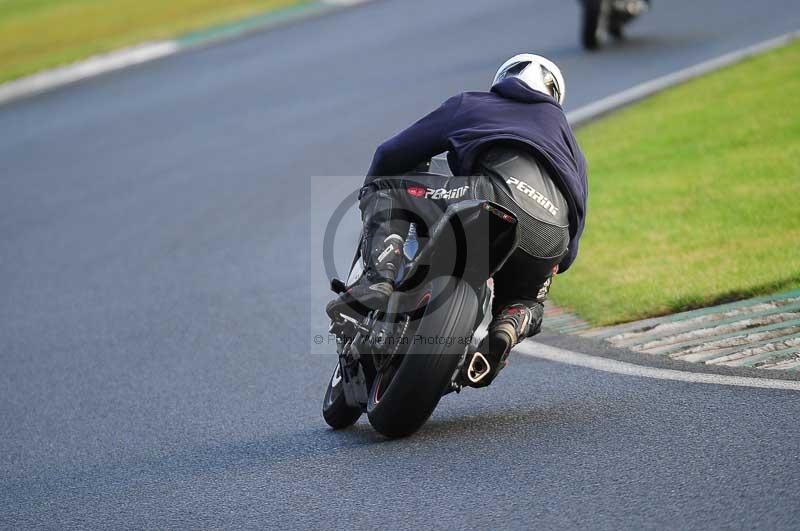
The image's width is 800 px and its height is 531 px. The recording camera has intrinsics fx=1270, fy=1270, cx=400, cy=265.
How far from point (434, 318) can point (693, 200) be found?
17.2ft

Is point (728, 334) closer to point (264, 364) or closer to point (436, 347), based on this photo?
point (436, 347)

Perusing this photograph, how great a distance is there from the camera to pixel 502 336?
5375mm

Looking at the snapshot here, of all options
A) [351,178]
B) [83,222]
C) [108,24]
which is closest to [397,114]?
[351,178]

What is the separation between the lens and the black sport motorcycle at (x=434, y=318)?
4.98 m

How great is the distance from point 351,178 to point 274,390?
19.5 ft

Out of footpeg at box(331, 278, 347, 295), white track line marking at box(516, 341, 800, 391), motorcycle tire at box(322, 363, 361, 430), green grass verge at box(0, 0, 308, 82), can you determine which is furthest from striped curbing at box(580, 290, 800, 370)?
green grass verge at box(0, 0, 308, 82)

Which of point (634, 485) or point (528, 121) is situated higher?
point (528, 121)

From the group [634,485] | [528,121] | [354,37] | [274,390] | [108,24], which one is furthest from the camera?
[108,24]

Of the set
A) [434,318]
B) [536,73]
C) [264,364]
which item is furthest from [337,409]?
[536,73]

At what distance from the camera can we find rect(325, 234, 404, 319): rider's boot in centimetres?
535

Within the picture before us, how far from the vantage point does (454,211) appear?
192 inches

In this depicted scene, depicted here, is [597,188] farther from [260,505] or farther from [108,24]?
[108,24]

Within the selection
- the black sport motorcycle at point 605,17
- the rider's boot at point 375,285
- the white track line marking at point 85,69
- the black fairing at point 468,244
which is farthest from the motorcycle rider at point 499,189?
the white track line marking at point 85,69

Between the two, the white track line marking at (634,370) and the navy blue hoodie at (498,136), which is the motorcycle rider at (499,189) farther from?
the white track line marking at (634,370)
